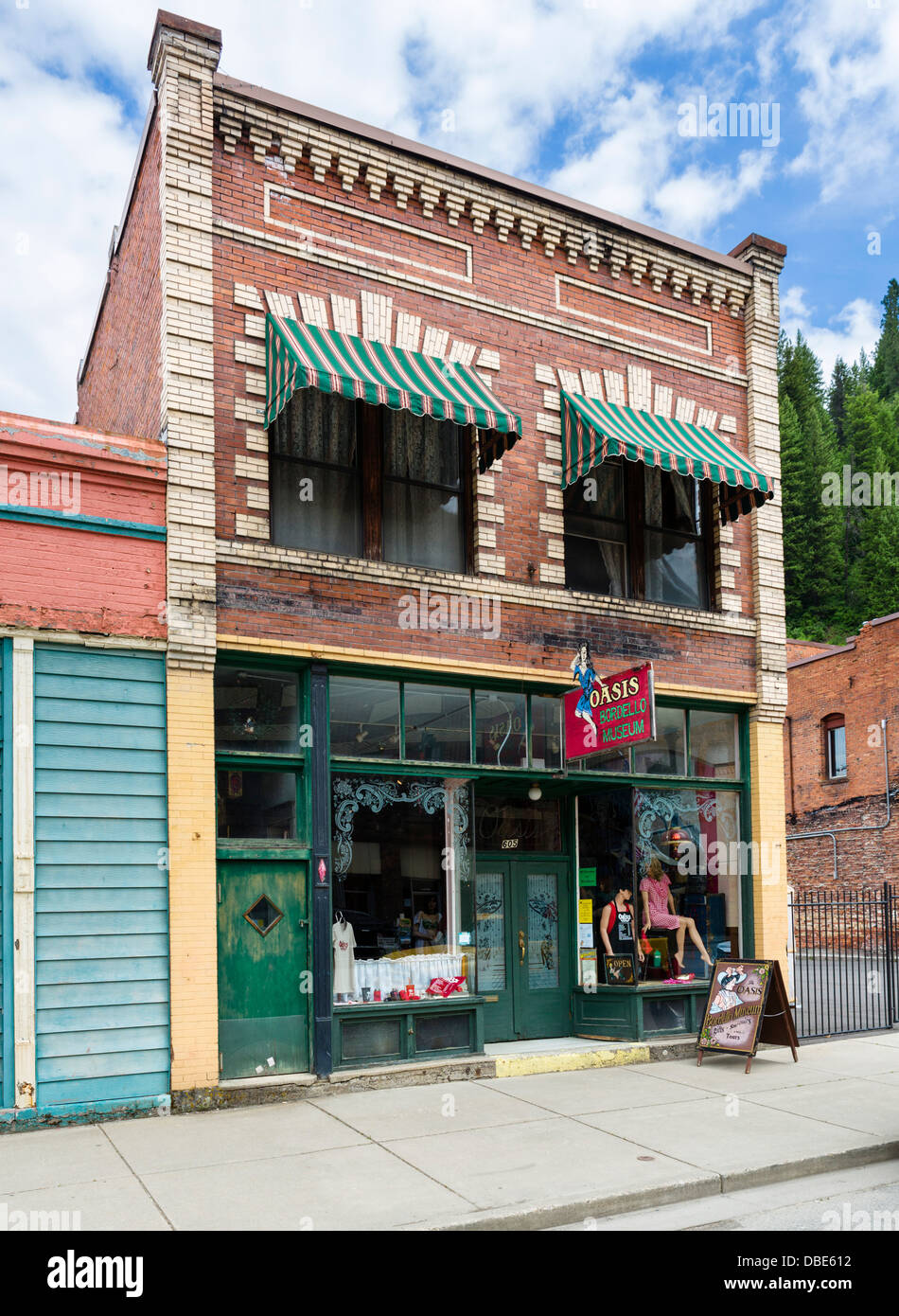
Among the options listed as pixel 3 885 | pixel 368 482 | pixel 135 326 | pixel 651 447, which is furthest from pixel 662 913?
pixel 135 326

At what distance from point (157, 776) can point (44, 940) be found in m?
1.60

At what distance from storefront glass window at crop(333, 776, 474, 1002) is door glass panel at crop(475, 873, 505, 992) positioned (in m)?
0.54

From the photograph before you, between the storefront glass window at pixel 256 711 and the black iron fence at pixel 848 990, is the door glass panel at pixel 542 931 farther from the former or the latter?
the storefront glass window at pixel 256 711

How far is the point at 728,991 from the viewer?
11781 mm

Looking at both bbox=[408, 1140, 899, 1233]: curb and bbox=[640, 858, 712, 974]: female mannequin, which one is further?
A: bbox=[640, 858, 712, 974]: female mannequin

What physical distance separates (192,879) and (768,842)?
7164mm

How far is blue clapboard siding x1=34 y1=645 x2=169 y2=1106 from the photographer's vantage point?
9.02 meters

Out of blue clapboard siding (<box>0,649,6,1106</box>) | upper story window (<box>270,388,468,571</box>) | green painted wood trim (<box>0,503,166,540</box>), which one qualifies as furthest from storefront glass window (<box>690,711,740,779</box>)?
blue clapboard siding (<box>0,649,6,1106</box>)

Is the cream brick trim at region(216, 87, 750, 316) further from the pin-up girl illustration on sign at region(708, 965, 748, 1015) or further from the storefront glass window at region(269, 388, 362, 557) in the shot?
the pin-up girl illustration on sign at region(708, 965, 748, 1015)

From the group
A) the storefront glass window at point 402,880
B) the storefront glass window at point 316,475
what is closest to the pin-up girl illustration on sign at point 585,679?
the storefront glass window at point 402,880

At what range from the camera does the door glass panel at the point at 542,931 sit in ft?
40.5

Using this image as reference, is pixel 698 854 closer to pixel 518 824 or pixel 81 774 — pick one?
pixel 518 824

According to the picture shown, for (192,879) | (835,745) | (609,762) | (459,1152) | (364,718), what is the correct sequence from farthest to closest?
(835,745), (609,762), (364,718), (192,879), (459,1152)
